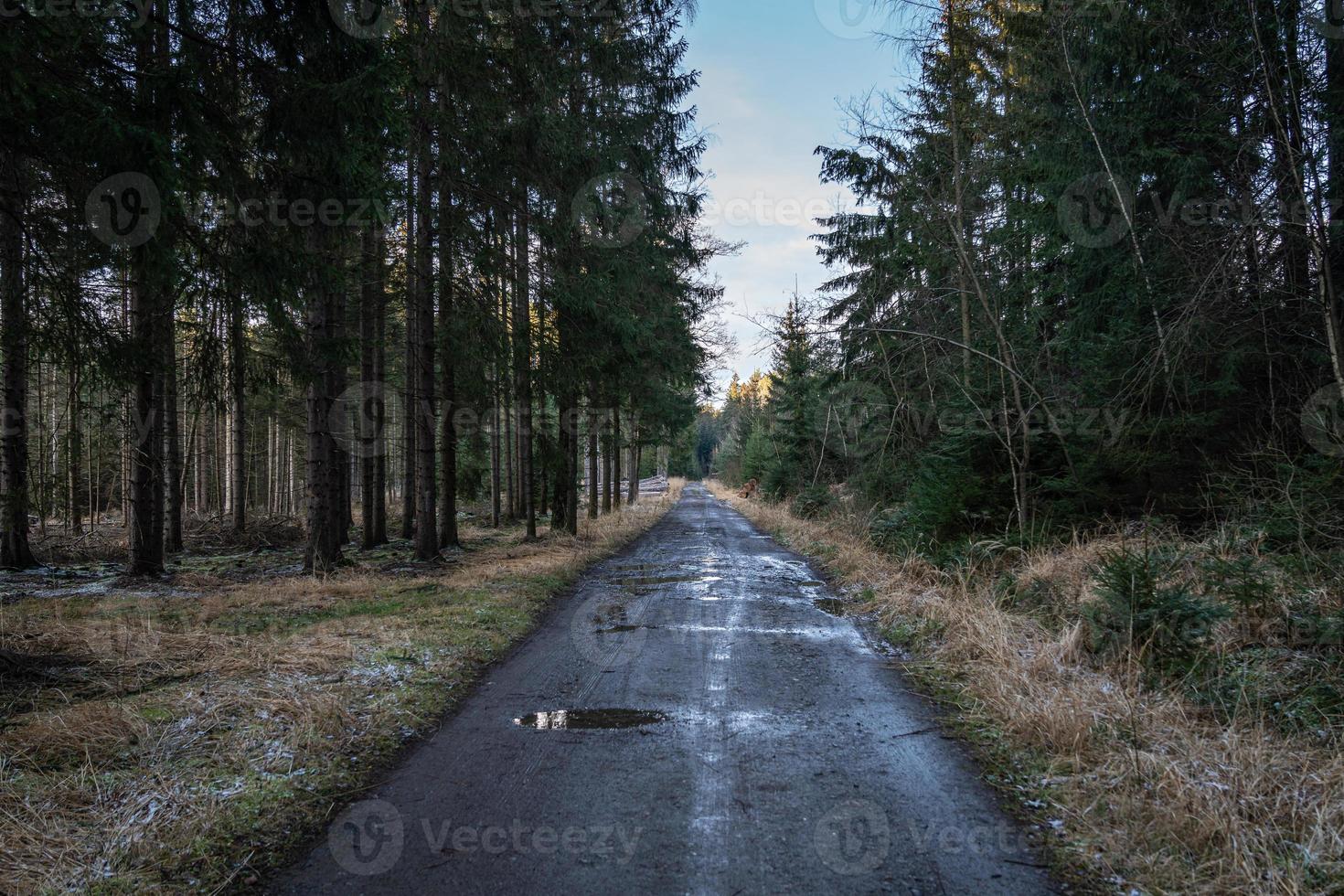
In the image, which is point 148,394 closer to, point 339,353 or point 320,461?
point 320,461

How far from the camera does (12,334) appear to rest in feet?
16.6

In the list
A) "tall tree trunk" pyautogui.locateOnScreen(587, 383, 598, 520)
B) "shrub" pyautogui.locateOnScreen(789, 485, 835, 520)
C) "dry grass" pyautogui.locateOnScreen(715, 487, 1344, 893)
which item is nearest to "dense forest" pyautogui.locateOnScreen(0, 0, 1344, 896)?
"dry grass" pyautogui.locateOnScreen(715, 487, 1344, 893)

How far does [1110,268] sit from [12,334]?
12242 millimetres

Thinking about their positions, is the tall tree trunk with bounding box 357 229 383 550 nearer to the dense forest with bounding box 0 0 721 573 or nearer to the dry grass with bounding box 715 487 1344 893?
the dense forest with bounding box 0 0 721 573

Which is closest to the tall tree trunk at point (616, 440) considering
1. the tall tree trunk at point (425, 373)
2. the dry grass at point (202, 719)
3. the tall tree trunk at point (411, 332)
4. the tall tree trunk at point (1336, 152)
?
the tall tree trunk at point (411, 332)

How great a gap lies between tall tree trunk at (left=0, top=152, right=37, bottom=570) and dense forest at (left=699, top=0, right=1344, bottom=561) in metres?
7.85

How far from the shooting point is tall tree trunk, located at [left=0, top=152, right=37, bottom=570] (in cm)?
461

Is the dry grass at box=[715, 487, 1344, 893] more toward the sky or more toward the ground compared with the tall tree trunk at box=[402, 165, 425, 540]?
more toward the ground

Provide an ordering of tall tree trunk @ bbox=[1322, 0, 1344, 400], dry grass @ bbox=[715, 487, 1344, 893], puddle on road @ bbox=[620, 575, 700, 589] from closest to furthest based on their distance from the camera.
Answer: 1. dry grass @ bbox=[715, 487, 1344, 893]
2. tall tree trunk @ bbox=[1322, 0, 1344, 400]
3. puddle on road @ bbox=[620, 575, 700, 589]

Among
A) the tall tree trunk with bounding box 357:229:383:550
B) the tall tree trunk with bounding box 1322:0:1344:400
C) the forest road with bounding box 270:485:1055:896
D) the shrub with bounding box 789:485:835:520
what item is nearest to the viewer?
the forest road with bounding box 270:485:1055:896

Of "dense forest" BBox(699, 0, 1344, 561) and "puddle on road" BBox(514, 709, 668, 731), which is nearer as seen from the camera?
"puddle on road" BBox(514, 709, 668, 731)

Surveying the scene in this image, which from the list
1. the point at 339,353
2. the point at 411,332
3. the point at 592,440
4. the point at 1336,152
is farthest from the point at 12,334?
the point at 592,440

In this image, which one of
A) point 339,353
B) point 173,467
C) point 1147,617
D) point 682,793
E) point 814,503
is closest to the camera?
point 682,793

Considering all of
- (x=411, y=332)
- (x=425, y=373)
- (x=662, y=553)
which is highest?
(x=411, y=332)
